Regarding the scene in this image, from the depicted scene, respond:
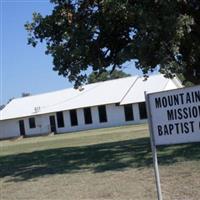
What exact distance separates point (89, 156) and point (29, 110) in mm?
41553

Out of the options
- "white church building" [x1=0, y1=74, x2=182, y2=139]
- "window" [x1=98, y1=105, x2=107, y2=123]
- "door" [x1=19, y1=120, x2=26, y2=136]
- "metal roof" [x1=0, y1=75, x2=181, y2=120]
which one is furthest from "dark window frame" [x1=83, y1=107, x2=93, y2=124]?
"door" [x1=19, y1=120, x2=26, y2=136]

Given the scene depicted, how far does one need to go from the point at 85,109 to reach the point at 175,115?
47.9 meters

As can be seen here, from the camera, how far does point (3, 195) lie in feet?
43.7

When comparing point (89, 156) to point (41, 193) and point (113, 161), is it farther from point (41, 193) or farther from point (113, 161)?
point (41, 193)

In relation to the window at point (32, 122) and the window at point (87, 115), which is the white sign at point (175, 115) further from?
the window at point (32, 122)

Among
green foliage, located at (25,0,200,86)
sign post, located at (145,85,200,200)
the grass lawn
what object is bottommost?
the grass lawn

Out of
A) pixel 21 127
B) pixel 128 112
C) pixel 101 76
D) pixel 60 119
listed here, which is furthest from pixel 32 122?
pixel 128 112

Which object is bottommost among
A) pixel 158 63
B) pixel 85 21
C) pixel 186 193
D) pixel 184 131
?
pixel 186 193

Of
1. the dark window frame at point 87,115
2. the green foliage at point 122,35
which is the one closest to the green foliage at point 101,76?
the green foliage at point 122,35

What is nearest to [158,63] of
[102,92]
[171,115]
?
[171,115]

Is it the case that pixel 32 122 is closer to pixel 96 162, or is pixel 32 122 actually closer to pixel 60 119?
pixel 60 119

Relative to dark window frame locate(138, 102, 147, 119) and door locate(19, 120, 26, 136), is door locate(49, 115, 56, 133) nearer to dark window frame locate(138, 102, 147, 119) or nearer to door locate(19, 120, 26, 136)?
door locate(19, 120, 26, 136)

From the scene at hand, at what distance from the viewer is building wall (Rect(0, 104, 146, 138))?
53.5 metres

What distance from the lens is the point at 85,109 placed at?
183 feet
